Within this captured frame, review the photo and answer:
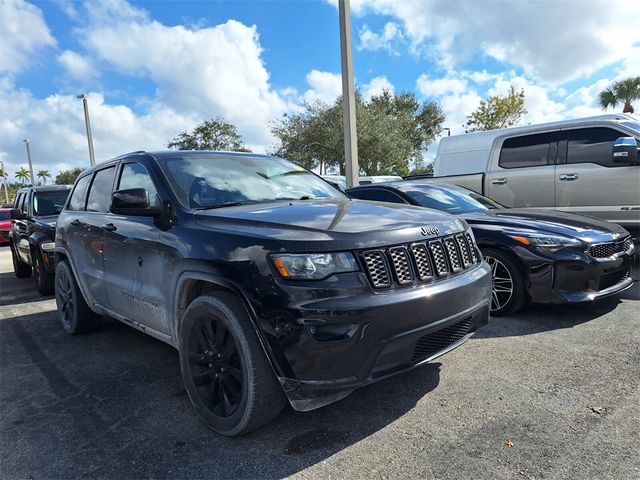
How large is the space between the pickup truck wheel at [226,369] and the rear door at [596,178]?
21.1 feet

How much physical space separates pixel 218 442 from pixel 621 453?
6.98ft

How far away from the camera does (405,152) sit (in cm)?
3044

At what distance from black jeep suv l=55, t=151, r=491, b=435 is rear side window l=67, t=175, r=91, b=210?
4.57 ft

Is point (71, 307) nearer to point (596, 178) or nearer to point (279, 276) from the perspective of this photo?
point (279, 276)

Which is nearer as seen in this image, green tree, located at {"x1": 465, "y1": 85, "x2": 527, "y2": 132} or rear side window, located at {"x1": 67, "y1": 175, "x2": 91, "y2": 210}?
rear side window, located at {"x1": 67, "y1": 175, "x2": 91, "y2": 210}

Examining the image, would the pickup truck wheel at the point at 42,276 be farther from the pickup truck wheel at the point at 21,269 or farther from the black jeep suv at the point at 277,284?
the black jeep suv at the point at 277,284

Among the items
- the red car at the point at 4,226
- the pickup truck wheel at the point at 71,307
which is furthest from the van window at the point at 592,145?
the red car at the point at 4,226

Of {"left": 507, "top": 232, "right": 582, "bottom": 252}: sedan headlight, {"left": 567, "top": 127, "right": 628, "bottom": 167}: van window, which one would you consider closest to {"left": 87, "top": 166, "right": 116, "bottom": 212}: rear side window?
{"left": 507, "top": 232, "right": 582, "bottom": 252}: sedan headlight

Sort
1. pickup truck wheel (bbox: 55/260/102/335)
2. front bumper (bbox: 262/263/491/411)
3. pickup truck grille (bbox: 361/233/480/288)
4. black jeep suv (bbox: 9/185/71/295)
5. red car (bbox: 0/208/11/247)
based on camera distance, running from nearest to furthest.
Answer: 1. front bumper (bbox: 262/263/491/411)
2. pickup truck grille (bbox: 361/233/480/288)
3. pickup truck wheel (bbox: 55/260/102/335)
4. black jeep suv (bbox: 9/185/71/295)
5. red car (bbox: 0/208/11/247)

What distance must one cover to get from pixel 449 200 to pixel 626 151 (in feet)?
9.55

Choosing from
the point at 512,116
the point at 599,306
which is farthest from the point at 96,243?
the point at 512,116

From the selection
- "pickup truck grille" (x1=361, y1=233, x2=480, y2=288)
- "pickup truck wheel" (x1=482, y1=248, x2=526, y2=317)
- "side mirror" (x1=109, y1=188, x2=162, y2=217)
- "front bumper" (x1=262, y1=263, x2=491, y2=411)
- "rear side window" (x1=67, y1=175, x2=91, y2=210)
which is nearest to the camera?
"front bumper" (x1=262, y1=263, x2=491, y2=411)

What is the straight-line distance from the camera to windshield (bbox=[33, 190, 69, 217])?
7.83 meters

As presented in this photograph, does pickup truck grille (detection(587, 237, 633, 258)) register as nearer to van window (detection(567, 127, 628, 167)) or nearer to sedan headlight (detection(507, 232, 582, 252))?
sedan headlight (detection(507, 232, 582, 252))
